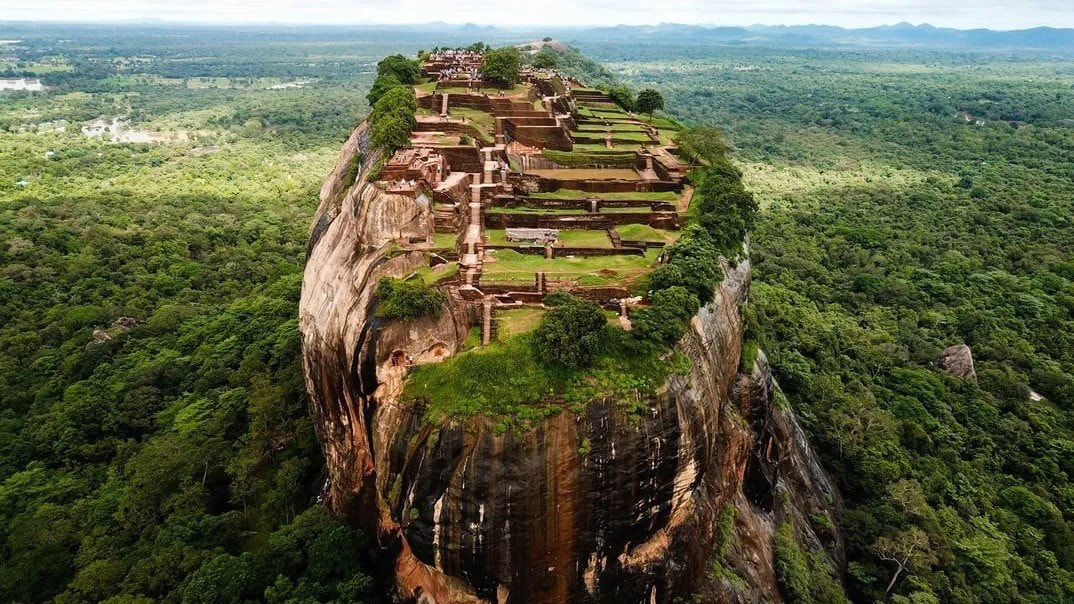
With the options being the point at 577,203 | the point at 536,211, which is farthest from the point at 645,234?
the point at 536,211

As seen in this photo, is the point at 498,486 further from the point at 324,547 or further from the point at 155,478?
the point at 155,478

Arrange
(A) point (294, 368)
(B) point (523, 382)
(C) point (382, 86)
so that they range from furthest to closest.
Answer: (C) point (382, 86) < (A) point (294, 368) < (B) point (523, 382)

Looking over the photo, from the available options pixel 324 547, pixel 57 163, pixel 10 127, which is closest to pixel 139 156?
pixel 57 163

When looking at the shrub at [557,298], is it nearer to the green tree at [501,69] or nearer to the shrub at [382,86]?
the shrub at [382,86]

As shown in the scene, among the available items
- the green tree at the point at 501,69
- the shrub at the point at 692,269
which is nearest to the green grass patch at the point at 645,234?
the shrub at the point at 692,269

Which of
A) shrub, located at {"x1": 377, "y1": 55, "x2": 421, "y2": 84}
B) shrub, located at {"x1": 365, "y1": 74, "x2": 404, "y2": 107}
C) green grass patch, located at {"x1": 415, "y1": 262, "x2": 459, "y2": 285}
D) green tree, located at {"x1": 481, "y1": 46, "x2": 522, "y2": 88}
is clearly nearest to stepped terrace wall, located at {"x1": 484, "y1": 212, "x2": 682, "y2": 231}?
green grass patch, located at {"x1": 415, "y1": 262, "x2": 459, "y2": 285}

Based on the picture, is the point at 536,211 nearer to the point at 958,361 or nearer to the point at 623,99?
the point at 623,99
